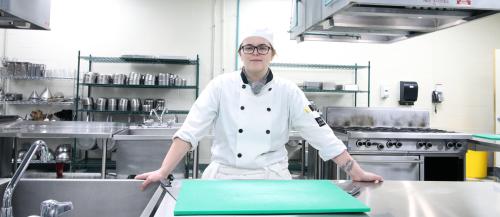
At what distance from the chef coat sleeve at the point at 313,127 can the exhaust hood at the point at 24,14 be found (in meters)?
1.65

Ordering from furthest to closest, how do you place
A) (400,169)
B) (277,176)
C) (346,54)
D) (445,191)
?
(346,54), (400,169), (277,176), (445,191)

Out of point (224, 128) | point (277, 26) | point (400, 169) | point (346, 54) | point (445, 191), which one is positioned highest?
point (277, 26)

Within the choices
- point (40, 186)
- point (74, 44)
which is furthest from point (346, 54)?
point (40, 186)

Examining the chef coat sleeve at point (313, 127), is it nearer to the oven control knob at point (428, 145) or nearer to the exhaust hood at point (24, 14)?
the exhaust hood at point (24, 14)

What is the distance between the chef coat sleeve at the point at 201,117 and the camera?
163cm

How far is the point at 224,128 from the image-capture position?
175cm

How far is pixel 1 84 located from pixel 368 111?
16.2ft

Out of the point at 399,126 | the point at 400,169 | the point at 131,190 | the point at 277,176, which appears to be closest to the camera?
the point at 131,190

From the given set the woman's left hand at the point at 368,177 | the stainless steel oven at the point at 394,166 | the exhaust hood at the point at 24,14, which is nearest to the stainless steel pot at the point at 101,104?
the exhaust hood at the point at 24,14

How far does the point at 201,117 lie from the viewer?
1.71 metres

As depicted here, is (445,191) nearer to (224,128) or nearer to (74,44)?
(224,128)

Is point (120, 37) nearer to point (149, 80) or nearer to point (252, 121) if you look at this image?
point (149, 80)

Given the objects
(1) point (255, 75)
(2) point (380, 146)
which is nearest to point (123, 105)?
(2) point (380, 146)

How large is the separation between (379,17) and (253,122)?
1225 millimetres
